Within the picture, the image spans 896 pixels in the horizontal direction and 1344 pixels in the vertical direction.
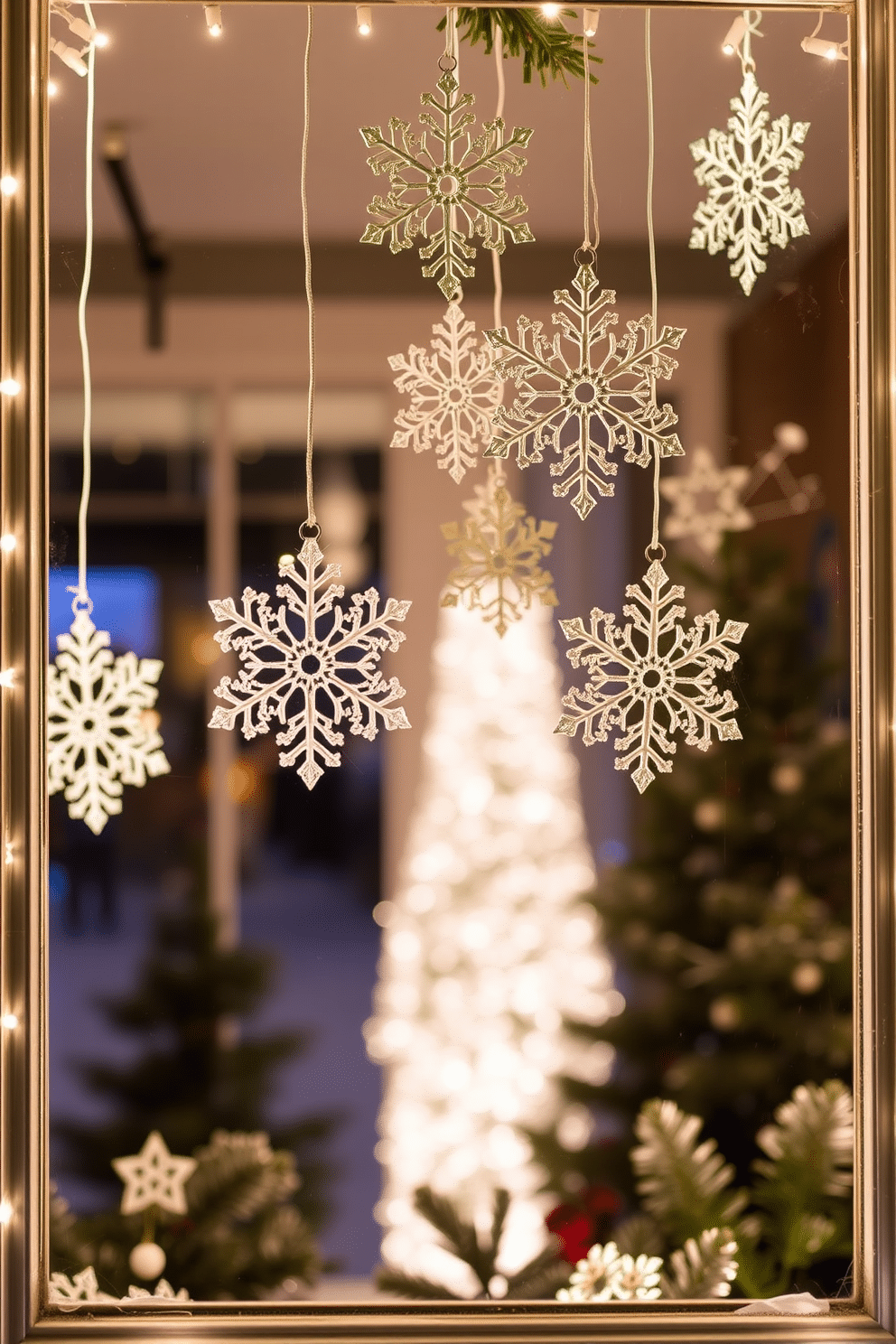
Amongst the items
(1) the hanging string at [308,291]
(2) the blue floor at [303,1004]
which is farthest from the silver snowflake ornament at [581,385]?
(2) the blue floor at [303,1004]

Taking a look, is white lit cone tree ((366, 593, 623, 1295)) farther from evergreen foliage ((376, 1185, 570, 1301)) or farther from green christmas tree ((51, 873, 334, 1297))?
green christmas tree ((51, 873, 334, 1297))

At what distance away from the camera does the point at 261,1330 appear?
1124 mm

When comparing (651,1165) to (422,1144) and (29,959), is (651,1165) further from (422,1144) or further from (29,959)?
(29,959)

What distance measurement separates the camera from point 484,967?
4.71ft

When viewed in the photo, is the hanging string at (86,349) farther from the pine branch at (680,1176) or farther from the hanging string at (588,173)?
the pine branch at (680,1176)

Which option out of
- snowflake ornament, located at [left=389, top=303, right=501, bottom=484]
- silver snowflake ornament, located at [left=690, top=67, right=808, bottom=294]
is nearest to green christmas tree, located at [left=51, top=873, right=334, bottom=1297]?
snowflake ornament, located at [left=389, top=303, right=501, bottom=484]

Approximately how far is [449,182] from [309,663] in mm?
591

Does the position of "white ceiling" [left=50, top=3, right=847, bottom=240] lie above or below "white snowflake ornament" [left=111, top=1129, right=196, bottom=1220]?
above

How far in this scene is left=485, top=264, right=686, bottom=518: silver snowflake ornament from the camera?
1.15 meters

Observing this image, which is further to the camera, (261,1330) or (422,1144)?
(422,1144)

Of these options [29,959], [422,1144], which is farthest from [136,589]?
[422,1144]

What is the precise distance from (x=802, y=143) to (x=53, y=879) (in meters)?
1.31

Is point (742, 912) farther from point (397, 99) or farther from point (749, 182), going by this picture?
point (397, 99)

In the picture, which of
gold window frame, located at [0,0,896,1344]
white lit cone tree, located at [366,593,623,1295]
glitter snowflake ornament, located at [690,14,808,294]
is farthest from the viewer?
white lit cone tree, located at [366,593,623,1295]
